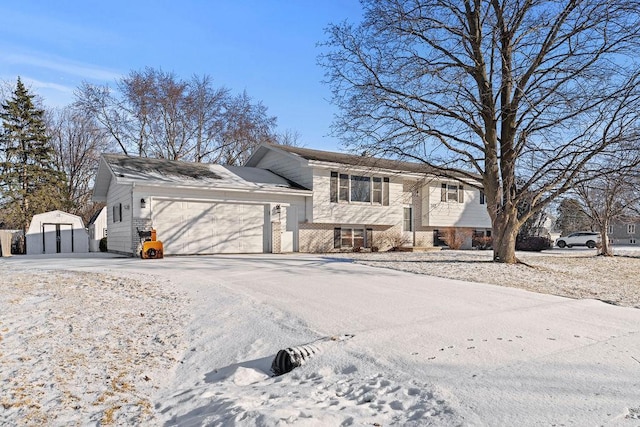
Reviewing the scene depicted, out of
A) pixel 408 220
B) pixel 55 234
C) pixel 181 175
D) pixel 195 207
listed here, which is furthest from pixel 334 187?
pixel 55 234

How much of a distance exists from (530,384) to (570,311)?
362cm

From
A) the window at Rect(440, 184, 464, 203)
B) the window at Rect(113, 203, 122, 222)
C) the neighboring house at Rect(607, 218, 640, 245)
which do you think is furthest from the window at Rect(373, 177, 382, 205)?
the neighboring house at Rect(607, 218, 640, 245)

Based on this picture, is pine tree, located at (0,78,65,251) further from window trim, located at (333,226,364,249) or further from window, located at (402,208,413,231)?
window, located at (402,208,413,231)

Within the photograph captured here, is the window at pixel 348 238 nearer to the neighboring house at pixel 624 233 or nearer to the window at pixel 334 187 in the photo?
the window at pixel 334 187

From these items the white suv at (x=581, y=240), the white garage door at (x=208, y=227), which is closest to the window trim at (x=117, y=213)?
the white garage door at (x=208, y=227)

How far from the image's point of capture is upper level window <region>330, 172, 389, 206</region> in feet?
66.9

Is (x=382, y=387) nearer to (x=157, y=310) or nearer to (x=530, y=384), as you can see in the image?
(x=530, y=384)

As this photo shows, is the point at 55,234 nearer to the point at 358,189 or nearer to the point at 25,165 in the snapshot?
the point at 25,165

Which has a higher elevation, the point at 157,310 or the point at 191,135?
the point at 191,135

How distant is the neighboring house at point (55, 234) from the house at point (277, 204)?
3.26 metres

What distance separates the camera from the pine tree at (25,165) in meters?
27.0

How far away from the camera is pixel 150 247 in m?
14.5

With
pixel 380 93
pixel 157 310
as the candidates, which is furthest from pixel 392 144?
pixel 157 310

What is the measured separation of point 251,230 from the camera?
18234 mm
